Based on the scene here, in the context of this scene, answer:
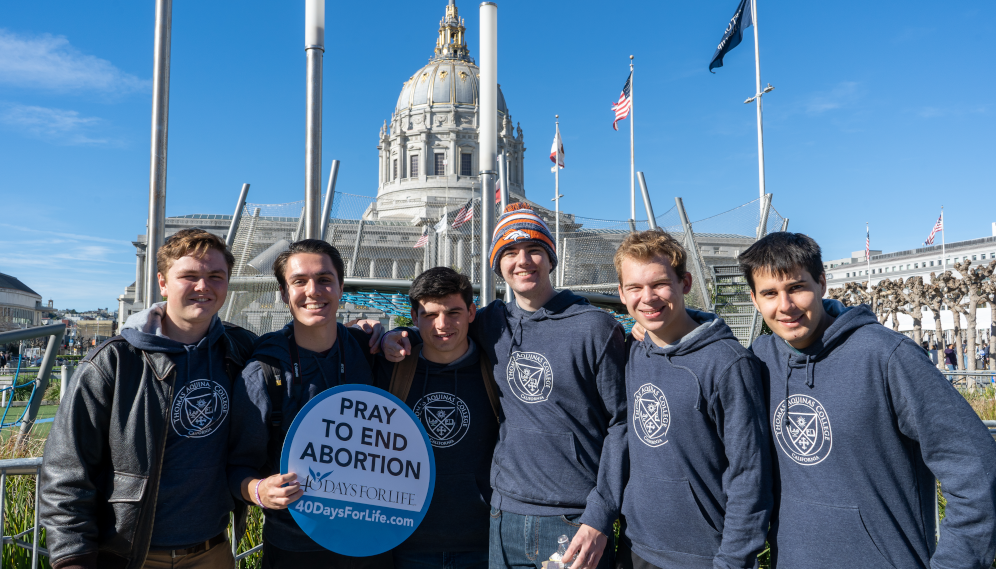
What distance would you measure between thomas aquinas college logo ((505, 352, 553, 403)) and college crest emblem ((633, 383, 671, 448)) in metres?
0.37

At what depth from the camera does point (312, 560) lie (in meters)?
2.63

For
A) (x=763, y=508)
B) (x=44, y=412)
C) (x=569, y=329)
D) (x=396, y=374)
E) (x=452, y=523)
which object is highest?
(x=569, y=329)

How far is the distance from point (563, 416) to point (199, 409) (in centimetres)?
148

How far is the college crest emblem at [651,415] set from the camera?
245 centimetres

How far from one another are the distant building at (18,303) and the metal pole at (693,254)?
357ft

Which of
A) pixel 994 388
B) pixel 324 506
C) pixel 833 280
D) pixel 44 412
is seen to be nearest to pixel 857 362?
pixel 324 506

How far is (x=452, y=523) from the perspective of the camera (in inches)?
108

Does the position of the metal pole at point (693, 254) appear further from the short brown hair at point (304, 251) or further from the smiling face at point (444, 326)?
the short brown hair at point (304, 251)

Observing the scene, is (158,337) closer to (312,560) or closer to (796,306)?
(312,560)

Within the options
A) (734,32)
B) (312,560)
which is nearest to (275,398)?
(312,560)

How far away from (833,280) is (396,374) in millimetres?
96617

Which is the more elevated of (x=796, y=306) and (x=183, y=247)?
(x=183, y=247)

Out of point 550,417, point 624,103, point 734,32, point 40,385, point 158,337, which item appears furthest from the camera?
point 624,103

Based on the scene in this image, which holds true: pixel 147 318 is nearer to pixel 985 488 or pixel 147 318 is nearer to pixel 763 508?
pixel 763 508
